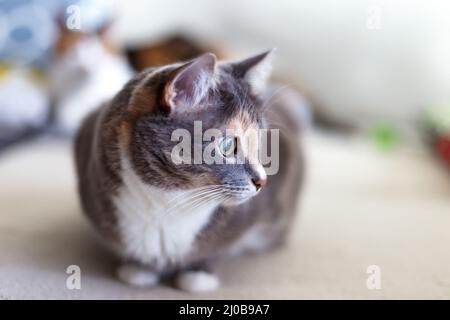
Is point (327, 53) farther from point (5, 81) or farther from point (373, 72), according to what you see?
point (5, 81)

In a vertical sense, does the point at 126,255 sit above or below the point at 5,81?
below

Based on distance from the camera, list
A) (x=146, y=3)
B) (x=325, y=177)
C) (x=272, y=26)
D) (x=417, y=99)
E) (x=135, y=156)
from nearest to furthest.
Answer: (x=135, y=156)
(x=325, y=177)
(x=417, y=99)
(x=272, y=26)
(x=146, y=3)

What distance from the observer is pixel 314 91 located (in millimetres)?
2262

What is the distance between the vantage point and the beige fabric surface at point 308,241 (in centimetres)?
106

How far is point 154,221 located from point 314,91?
1435mm

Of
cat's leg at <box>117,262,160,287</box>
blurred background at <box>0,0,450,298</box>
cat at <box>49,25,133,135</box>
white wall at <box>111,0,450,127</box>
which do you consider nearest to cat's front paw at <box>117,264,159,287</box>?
cat's leg at <box>117,262,160,287</box>

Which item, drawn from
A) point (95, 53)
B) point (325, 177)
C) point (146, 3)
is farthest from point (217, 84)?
point (146, 3)

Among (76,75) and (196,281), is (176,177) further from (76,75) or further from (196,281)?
(76,75)

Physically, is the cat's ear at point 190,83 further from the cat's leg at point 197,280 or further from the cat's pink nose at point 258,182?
the cat's leg at point 197,280

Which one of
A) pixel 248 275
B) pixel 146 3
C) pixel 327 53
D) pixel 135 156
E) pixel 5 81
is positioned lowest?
pixel 248 275

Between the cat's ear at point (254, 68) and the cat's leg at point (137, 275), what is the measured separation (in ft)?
1.37

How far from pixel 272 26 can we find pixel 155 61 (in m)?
0.53

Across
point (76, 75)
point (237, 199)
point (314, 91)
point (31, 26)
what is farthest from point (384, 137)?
point (31, 26)

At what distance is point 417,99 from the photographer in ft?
6.86
